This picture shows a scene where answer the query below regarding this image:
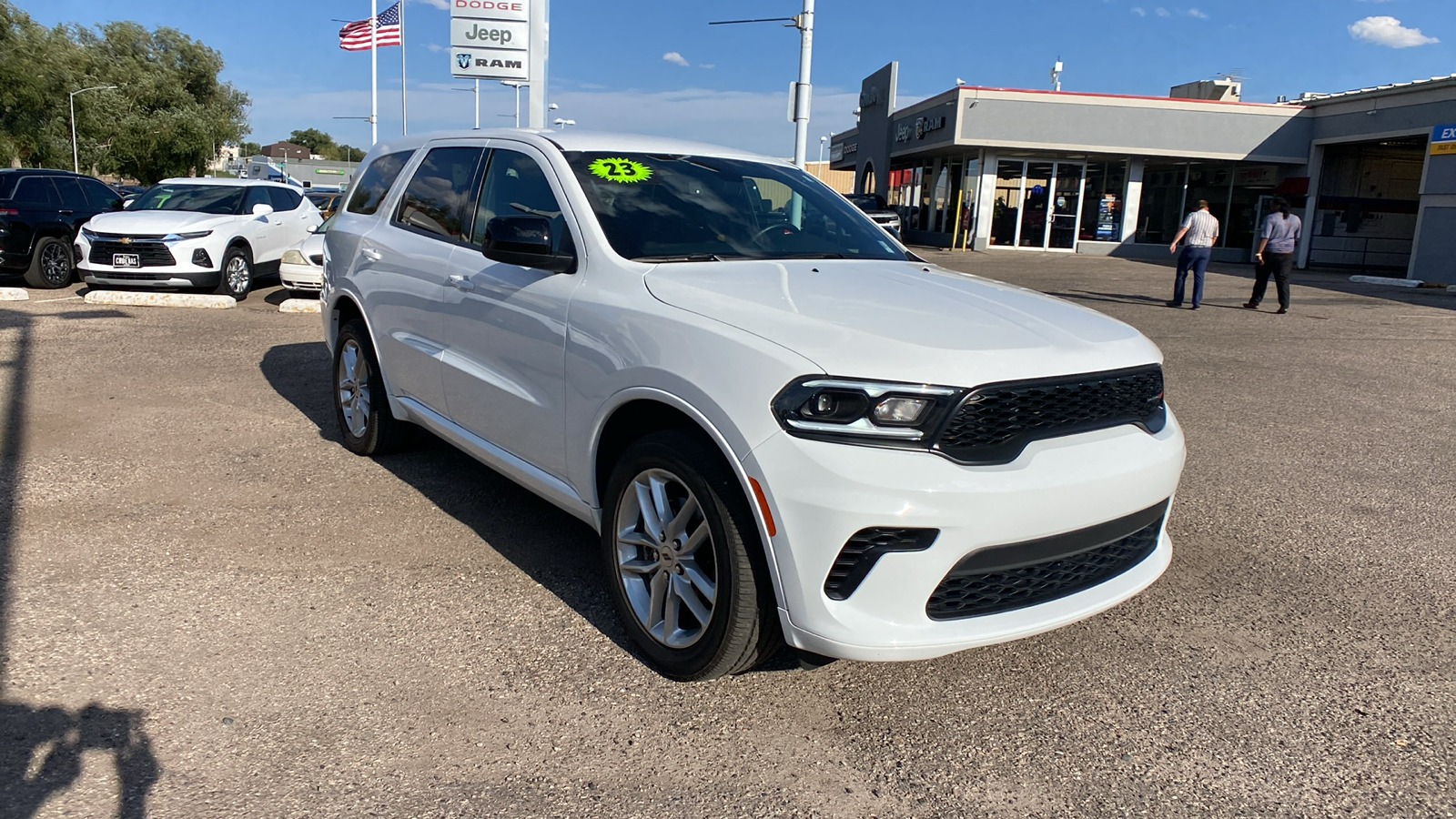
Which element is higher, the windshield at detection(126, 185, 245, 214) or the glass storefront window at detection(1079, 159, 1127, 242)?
the glass storefront window at detection(1079, 159, 1127, 242)

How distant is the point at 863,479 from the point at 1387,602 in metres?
2.81

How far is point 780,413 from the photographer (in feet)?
8.71

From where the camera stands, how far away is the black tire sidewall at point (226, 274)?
503 inches

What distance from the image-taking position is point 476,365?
4113 mm

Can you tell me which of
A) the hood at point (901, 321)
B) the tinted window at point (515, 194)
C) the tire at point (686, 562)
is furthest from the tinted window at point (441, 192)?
the tire at point (686, 562)

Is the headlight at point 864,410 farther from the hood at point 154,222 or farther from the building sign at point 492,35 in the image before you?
the building sign at point 492,35

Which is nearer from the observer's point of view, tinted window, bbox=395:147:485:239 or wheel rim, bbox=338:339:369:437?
tinted window, bbox=395:147:485:239

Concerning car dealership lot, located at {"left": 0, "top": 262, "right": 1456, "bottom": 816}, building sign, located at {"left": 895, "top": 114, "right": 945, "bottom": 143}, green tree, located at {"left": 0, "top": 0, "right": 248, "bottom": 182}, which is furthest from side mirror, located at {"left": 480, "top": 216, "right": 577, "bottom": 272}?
green tree, located at {"left": 0, "top": 0, "right": 248, "bottom": 182}

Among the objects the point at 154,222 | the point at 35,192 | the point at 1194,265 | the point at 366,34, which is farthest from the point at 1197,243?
the point at 366,34

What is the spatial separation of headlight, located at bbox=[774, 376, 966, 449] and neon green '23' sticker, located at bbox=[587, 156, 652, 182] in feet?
5.45

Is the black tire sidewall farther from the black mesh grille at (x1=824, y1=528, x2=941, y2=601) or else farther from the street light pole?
the street light pole

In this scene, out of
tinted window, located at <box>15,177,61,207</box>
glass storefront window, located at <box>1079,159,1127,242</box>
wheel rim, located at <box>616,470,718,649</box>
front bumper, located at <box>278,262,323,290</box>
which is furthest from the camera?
glass storefront window, located at <box>1079,159,1127,242</box>

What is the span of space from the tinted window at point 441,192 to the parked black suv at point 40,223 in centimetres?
1118

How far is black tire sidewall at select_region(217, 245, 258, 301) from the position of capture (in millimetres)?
12781
